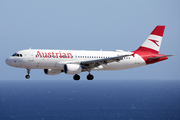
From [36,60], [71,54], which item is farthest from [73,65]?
[36,60]

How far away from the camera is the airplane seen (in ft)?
165

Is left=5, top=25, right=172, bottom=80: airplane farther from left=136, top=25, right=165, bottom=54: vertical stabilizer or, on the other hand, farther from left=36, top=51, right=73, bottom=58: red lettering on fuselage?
left=136, top=25, right=165, bottom=54: vertical stabilizer

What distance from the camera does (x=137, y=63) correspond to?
5878 centimetres

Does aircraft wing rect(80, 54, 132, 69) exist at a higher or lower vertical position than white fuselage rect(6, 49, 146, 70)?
lower

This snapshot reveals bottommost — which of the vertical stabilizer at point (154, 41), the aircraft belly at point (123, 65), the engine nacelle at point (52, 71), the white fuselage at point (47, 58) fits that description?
the engine nacelle at point (52, 71)

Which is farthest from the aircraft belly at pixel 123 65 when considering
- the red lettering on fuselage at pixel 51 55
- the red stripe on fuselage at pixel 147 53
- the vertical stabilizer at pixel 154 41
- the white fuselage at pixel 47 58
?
the red lettering on fuselage at pixel 51 55

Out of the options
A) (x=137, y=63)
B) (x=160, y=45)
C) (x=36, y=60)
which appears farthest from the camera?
(x=160, y=45)

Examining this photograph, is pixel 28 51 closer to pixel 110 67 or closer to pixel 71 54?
pixel 71 54

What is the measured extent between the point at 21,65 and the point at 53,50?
6.34 meters

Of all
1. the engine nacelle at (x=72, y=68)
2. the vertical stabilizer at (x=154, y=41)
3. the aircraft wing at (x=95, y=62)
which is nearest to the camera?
the engine nacelle at (x=72, y=68)

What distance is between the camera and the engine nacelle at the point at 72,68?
50209 mm

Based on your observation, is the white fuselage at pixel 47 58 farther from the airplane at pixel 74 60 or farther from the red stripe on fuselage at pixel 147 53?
the red stripe on fuselage at pixel 147 53

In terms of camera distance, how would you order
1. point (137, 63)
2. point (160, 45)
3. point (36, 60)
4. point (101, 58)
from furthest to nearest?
1. point (160, 45)
2. point (137, 63)
3. point (101, 58)
4. point (36, 60)

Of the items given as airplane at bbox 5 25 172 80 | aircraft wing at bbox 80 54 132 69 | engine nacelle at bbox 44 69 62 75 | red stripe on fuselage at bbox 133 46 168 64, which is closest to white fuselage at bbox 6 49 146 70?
airplane at bbox 5 25 172 80
